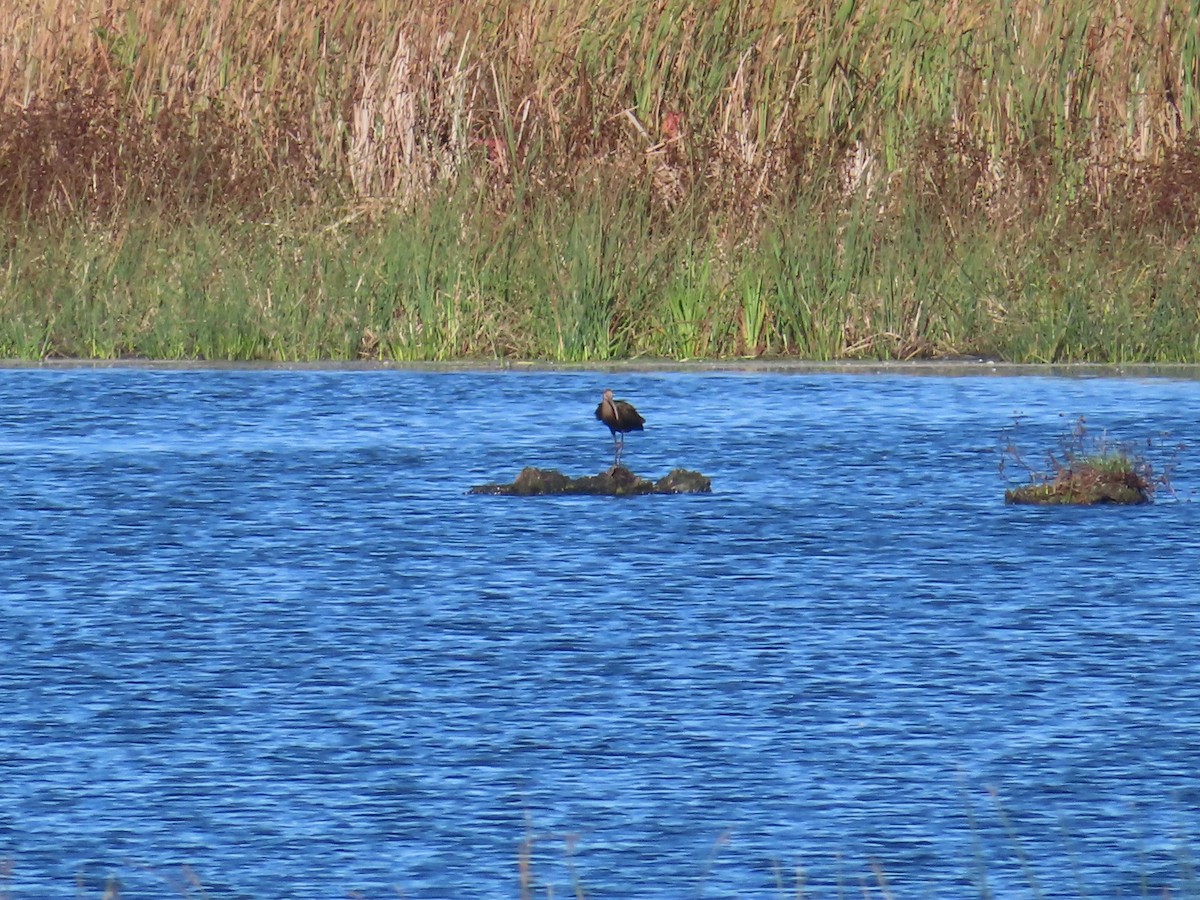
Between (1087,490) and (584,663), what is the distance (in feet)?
12.0

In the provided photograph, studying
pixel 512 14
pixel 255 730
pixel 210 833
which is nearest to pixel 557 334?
pixel 512 14

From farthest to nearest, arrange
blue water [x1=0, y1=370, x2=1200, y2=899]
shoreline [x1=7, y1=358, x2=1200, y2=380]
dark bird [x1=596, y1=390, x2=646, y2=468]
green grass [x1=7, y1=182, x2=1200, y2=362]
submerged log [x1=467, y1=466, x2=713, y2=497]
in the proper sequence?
green grass [x1=7, y1=182, x2=1200, y2=362] → shoreline [x1=7, y1=358, x2=1200, y2=380] → dark bird [x1=596, y1=390, x2=646, y2=468] → submerged log [x1=467, y1=466, x2=713, y2=497] → blue water [x1=0, y1=370, x2=1200, y2=899]

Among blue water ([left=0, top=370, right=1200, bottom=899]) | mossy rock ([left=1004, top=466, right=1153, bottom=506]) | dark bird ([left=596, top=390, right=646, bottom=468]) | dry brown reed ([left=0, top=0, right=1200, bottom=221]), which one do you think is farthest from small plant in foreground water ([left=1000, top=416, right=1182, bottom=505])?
dry brown reed ([left=0, top=0, right=1200, bottom=221])

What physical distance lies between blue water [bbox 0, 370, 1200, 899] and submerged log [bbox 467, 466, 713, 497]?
9cm

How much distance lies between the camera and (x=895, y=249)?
48.6 ft

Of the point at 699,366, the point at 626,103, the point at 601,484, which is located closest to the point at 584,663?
the point at 601,484

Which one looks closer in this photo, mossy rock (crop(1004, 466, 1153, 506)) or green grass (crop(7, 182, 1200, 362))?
mossy rock (crop(1004, 466, 1153, 506))

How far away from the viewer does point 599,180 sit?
15336 millimetres

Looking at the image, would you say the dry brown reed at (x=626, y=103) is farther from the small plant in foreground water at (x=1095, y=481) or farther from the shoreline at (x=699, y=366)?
the small plant in foreground water at (x=1095, y=481)

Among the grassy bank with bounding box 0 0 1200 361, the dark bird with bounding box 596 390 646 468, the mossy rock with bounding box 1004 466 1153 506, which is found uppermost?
the grassy bank with bounding box 0 0 1200 361

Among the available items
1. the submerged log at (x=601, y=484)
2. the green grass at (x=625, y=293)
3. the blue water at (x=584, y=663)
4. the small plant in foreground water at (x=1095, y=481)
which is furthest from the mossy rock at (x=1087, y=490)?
the green grass at (x=625, y=293)

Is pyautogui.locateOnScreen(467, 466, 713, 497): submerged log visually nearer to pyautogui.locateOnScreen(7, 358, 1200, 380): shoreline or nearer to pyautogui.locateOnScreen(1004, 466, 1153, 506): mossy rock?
pyautogui.locateOnScreen(1004, 466, 1153, 506): mossy rock

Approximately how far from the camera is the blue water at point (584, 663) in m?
5.57

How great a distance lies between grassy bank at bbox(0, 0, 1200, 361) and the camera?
49.0 ft
